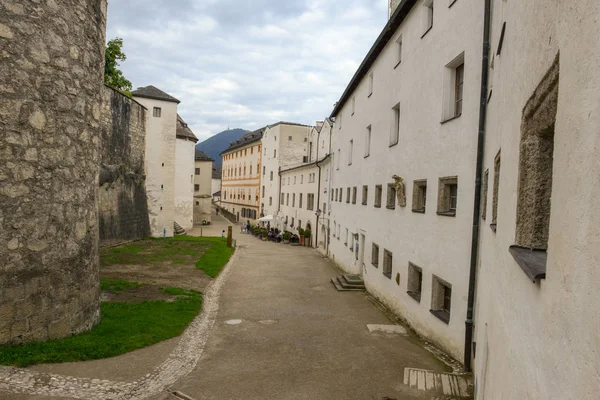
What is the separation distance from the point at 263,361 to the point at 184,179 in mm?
33231

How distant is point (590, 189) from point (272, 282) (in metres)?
16.6

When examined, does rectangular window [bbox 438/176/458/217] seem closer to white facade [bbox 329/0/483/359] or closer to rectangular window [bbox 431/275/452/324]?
white facade [bbox 329/0/483/359]

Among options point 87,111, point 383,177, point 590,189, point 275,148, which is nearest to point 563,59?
point 590,189

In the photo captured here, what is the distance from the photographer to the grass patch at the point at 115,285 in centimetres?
1283

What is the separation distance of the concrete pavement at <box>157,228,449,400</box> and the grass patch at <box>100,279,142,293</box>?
3.12 metres

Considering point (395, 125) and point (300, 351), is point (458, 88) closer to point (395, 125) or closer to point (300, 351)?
point (395, 125)

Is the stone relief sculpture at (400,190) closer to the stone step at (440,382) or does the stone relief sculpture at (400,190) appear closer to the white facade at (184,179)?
the stone step at (440,382)

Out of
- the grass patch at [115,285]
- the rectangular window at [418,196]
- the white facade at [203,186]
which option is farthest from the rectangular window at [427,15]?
the white facade at [203,186]

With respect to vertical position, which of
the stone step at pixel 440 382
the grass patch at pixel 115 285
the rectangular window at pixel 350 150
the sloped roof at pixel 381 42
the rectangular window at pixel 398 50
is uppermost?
the sloped roof at pixel 381 42

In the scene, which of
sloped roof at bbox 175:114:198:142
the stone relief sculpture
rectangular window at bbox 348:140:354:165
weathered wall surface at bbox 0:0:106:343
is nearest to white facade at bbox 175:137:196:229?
sloped roof at bbox 175:114:198:142

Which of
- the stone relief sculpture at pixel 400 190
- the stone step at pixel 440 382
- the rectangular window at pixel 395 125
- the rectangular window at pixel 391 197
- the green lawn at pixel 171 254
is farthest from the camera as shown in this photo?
the green lawn at pixel 171 254

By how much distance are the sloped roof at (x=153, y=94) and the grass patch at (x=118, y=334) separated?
22.6 meters

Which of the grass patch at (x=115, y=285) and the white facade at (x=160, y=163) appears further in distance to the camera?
the white facade at (x=160, y=163)

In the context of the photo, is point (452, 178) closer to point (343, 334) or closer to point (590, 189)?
point (343, 334)
